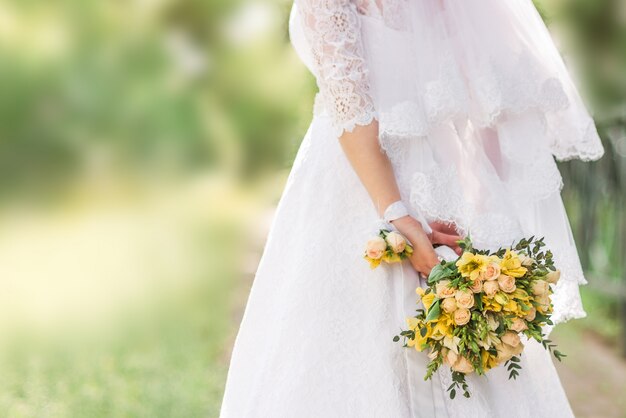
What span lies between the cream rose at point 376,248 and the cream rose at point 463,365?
0.70 feet

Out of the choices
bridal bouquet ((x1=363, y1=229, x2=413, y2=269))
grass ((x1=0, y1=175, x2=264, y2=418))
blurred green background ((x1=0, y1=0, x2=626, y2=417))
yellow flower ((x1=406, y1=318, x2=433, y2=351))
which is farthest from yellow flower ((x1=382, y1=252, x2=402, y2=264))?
blurred green background ((x1=0, y1=0, x2=626, y2=417))

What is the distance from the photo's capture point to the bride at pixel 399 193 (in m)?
1.59

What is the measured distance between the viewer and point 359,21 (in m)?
1.67

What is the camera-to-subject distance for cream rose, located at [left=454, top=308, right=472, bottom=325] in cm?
146

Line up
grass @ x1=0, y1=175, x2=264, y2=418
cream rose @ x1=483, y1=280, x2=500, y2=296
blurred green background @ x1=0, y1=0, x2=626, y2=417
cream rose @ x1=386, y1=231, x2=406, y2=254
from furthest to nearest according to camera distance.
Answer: blurred green background @ x1=0, y1=0, x2=626, y2=417 → grass @ x1=0, y1=175, x2=264, y2=418 → cream rose @ x1=386, y1=231, x2=406, y2=254 → cream rose @ x1=483, y1=280, x2=500, y2=296

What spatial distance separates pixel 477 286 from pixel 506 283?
0.15 feet

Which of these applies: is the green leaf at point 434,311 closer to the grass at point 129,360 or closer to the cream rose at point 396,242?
the cream rose at point 396,242

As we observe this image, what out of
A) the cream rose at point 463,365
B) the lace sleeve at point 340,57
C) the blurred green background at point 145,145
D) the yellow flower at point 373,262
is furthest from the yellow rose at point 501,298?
the blurred green background at point 145,145

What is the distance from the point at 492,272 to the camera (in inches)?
57.2

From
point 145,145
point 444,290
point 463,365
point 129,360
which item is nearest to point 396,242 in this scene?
point 444,290

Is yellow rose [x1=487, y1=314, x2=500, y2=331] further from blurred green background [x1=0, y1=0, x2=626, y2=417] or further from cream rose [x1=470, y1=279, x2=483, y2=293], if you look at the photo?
blurred green background [x1=0, y1=0, x2=626, y2=417]

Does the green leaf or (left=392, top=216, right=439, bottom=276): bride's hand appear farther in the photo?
(left=392, top=216, right=439, bottom=276): bride's hand

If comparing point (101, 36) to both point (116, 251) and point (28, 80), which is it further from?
point (116, 251)

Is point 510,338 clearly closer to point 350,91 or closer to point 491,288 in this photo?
point 491,288
